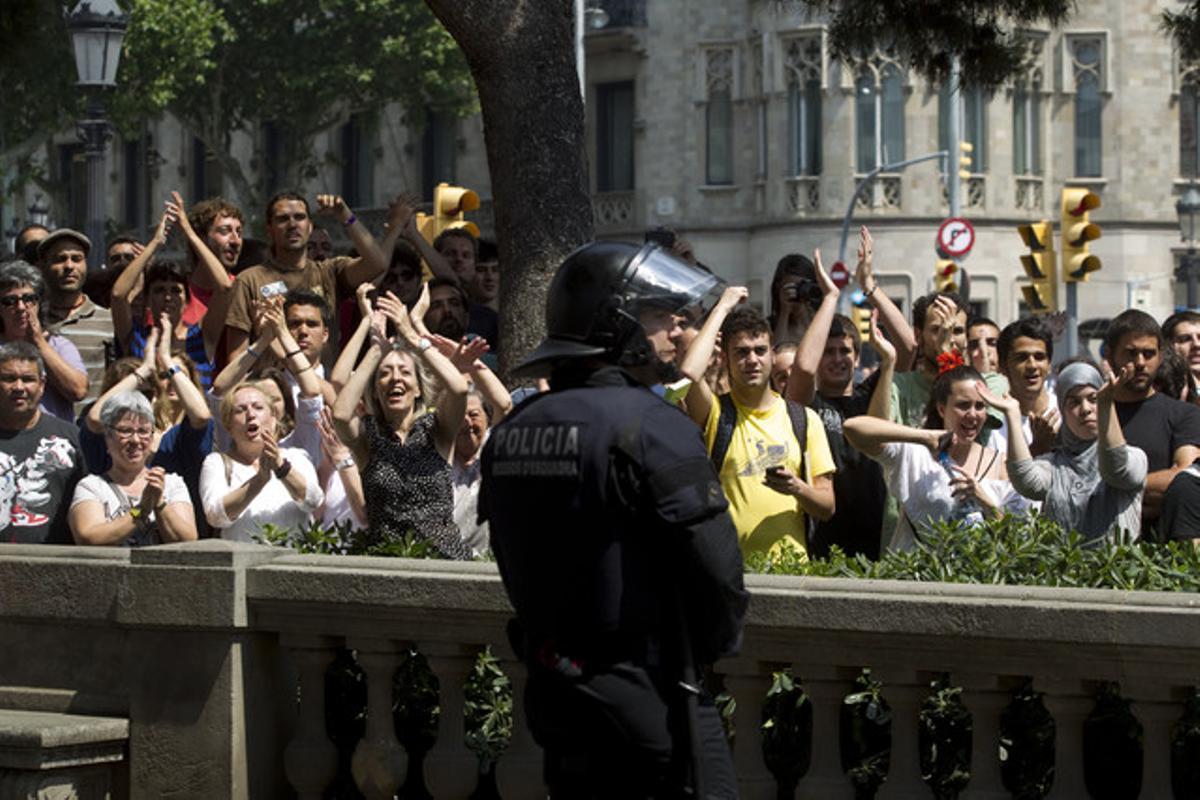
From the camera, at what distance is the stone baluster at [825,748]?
271 inches

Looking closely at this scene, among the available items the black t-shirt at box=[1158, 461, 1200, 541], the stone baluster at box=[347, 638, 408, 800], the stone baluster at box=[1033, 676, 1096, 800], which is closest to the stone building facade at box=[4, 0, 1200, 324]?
the black t-shirt at box=[1158, 461, 1200, 541]

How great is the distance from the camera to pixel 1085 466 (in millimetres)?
8992

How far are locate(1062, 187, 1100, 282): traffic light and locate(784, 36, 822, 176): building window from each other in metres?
29.8

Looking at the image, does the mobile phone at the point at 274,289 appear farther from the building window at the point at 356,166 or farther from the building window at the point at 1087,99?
the building window at the point at 356,166

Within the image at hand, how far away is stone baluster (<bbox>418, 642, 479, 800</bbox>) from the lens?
293 inches

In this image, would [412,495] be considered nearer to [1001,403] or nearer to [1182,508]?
[1001,403]

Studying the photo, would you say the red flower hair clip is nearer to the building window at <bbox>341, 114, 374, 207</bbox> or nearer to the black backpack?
the black backpack

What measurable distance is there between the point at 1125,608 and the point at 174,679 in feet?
9.72

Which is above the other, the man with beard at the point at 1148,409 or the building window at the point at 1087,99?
the building window at the point at 1087,99

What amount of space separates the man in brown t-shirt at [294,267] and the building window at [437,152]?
4719cm

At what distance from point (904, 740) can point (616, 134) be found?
51336mm

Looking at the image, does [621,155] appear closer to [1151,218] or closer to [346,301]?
[1151,218]

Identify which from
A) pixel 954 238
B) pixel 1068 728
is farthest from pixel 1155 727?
pixel 954 238

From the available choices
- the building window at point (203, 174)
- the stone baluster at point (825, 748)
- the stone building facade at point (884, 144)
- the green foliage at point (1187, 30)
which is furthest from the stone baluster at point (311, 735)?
the building window at point (203, 174)
